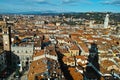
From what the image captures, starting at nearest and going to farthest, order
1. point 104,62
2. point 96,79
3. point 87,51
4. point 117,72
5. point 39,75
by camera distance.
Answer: point 39,75
point 96,79
point 117,72
point 104,62
point 87,51

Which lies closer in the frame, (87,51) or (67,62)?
(67,62)

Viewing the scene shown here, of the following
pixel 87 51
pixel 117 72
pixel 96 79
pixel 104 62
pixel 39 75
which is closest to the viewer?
pixel 39 75

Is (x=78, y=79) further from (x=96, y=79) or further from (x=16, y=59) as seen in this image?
(x=16, y=59)

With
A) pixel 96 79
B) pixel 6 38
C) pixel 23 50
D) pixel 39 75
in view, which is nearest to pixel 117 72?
pixel 96 79

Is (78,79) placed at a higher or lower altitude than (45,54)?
lower

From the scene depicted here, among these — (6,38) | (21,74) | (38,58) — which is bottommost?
(21,74)

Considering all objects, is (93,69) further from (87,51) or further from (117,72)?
(87,51)

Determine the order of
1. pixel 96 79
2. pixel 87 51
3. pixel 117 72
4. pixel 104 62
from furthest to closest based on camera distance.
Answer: pixel 87 51 < pixel 104 62 < pixel 117 72 < pixel 96 79

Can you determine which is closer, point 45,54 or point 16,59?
point 45,54

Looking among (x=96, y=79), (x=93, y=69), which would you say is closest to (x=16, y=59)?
(x=93, y=69)
